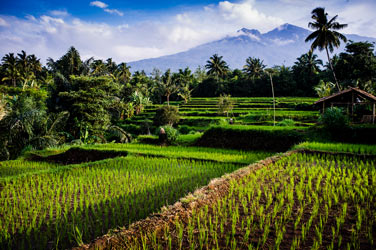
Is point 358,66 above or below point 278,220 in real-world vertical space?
→ above

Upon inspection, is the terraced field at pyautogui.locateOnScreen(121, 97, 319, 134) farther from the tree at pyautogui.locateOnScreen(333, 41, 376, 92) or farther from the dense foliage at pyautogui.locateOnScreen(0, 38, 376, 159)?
the tree at pyautogui.locateOnScreen(333, 41, 376, 92)

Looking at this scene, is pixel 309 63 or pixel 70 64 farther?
pixel 309 63

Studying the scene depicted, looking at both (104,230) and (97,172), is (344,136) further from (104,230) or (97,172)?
(104,230)

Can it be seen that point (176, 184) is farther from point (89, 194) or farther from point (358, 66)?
point (358, 66)

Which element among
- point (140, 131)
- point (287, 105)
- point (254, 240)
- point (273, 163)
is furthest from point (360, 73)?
point (254, 240)

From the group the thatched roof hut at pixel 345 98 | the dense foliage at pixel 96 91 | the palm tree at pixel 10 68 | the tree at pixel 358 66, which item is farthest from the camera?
the palm tree at pixel 10 68

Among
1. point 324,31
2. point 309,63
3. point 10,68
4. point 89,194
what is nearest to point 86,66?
point 89,194

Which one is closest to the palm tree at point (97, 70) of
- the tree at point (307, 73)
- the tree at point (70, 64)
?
the tree at point (70, 64)

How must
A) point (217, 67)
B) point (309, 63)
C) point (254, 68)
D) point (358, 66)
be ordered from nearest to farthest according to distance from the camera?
point (358, 66) < point (309, 63) < point (254, 68) < point (217, 67)

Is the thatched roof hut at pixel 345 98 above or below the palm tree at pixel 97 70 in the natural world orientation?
below

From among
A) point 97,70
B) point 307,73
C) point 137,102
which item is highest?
point 307,73

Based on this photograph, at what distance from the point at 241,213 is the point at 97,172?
4.94 meters

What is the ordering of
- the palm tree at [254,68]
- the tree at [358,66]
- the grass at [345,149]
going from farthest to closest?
1. the palm tree at [254,68]
2. the tree at [358,66]
3. the grass at [345,149]

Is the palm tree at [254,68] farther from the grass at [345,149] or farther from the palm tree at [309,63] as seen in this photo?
the grass at [345,149]
